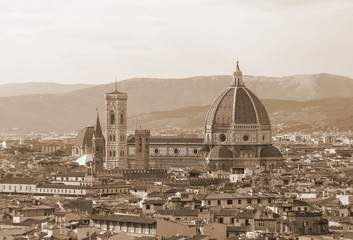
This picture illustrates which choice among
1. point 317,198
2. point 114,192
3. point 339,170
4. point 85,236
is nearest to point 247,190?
point 317,198

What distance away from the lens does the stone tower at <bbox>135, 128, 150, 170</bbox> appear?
443ft

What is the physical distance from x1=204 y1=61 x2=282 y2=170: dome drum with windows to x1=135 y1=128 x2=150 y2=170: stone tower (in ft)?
23.1

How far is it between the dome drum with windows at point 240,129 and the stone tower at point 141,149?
703 centimetres

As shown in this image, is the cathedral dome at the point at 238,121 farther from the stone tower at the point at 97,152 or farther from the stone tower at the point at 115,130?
the stone tower at the point at 97,152

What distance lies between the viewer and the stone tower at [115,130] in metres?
135

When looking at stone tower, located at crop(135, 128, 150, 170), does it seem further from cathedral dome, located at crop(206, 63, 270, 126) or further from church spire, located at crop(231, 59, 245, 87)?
church spire, located at crop(231, 59, 245, 87)

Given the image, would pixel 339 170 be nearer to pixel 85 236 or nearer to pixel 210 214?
pixel 210 214

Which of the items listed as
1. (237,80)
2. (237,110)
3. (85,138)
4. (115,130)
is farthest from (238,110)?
(85,138)

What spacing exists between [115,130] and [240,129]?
14110 millimetres

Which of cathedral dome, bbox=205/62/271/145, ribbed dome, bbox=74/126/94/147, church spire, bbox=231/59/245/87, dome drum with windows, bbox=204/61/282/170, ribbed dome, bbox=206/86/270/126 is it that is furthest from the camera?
ribbed dome, bbox=74/126/94/147

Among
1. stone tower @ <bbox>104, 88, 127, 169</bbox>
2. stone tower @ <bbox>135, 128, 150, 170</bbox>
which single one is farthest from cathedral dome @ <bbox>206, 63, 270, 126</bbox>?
stone tower @ <bbox>104, 88, 127, 169</bbox>

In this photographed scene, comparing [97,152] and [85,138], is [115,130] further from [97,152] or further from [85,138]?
[85,138]

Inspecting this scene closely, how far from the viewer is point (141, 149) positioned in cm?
13612

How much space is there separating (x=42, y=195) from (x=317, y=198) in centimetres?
2526
